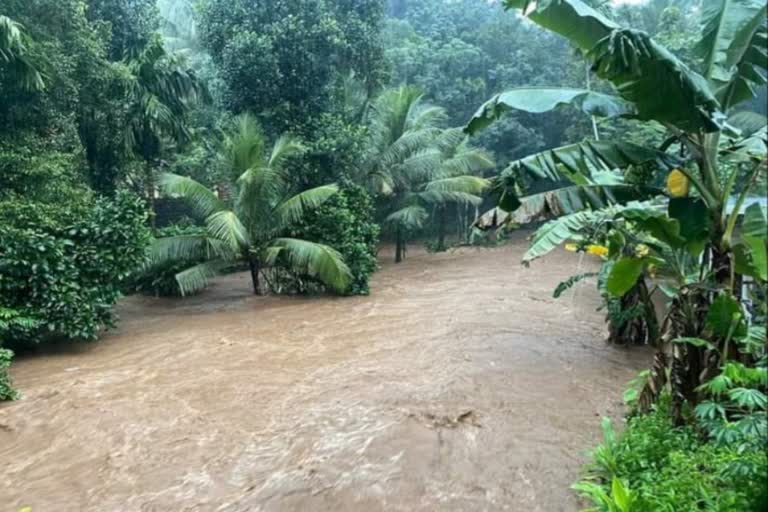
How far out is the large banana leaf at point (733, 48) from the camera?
11.2 feet

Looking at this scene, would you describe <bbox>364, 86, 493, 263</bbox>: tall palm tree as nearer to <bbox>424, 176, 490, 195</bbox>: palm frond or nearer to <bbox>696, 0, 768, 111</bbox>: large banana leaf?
<bbox>424, 176, 490, 195</bbox>: palm frond

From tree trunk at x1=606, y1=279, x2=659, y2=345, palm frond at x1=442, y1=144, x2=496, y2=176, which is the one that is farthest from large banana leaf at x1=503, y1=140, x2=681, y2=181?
palm frond at x1=442, y1=144, x2=496, y2=176

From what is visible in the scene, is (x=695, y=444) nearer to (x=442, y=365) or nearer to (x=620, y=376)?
(x=620, y=376)

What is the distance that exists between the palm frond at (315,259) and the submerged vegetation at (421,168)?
5 centimetres

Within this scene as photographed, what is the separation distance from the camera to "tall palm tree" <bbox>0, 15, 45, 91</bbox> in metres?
7.12

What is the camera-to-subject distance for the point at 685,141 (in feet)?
12.8

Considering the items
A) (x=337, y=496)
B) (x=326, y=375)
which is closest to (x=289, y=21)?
(x=326, y=375)

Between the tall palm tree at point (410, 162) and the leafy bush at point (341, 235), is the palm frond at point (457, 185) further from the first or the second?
the leafy bush at point (341, 235)

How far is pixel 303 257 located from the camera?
10180 millimetres

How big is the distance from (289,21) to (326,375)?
8.57 metres

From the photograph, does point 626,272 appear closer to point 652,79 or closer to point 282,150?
point 652,79

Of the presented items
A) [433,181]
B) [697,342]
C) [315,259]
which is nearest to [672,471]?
[697,342]

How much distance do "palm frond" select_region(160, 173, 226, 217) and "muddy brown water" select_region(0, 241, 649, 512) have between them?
2.35 metres

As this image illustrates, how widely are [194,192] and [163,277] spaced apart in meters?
2.22
